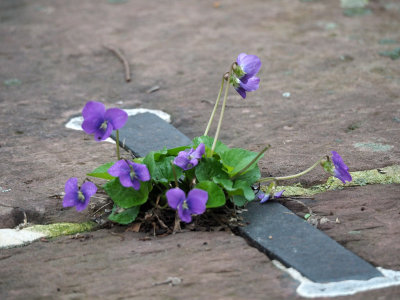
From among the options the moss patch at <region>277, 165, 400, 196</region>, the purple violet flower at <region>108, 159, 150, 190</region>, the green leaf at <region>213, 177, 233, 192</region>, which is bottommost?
the moss patch at <region>277, 165, 400, 196</region>

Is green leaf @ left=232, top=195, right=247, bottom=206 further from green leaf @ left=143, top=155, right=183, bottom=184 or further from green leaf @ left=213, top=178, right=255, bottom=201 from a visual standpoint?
green leaf @ left=143, top=155, right=183, bottom=184

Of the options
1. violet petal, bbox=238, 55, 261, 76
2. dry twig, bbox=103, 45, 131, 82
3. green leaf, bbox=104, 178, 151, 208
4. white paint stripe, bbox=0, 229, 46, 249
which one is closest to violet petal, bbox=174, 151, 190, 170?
green leaf, bbox=104, 178, 151, 208

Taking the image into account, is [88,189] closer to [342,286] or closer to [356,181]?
[342,286]

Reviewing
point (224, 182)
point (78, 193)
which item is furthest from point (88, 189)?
point (224, 182)

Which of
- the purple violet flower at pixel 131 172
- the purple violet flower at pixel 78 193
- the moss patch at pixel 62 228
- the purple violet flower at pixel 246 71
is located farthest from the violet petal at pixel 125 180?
the purple violet flower at pixel 246 71

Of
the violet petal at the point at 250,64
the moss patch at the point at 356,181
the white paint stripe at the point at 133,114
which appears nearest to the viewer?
the violet petal at the point at 250,64

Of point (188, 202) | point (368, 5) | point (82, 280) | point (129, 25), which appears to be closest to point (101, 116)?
point (188, 202)

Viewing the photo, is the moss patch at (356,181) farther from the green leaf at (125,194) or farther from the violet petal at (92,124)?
the violet petal at (92,124)
